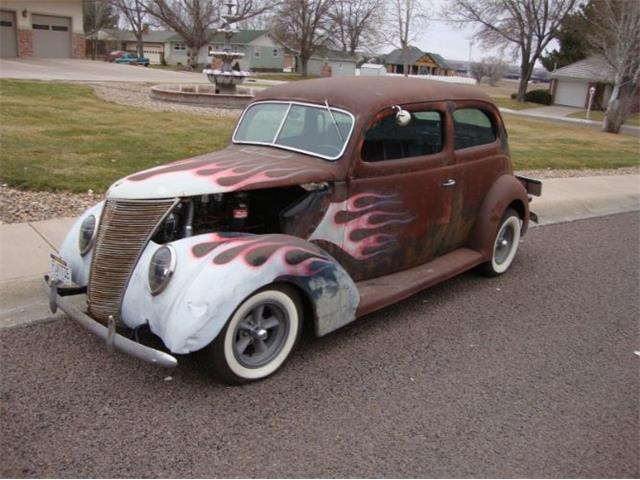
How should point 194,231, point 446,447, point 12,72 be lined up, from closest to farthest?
point 446,447 < point 194,231 < point 12,72

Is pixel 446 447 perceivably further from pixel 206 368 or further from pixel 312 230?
pixel 312 230

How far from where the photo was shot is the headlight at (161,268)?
10.8ft

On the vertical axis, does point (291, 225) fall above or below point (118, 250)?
above

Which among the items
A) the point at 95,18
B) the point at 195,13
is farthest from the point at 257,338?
the point at 95,18

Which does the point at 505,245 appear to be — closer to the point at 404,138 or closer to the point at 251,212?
the point at 404,138

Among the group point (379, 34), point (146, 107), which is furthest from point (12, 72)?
point (379, 34)

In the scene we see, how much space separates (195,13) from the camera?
47.3 m

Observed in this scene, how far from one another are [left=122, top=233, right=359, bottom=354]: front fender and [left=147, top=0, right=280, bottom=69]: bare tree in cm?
4520

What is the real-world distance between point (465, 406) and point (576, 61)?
1878 inches

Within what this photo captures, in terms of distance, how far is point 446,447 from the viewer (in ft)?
10.1

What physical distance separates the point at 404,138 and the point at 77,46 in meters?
42.8

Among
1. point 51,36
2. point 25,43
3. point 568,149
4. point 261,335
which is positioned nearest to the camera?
point 261,335

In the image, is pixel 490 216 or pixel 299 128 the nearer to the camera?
pixel 299 128

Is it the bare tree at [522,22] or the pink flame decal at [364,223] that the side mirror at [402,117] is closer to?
the pink flame decal at [364,223]
